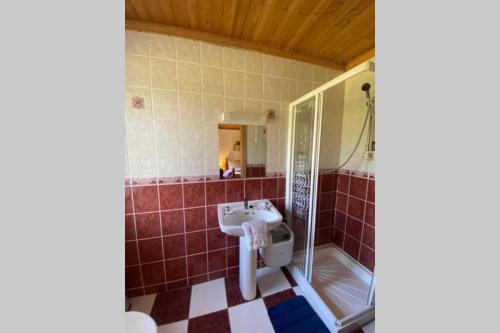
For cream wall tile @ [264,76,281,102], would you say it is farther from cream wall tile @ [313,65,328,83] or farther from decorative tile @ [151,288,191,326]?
decorative tile @ [151,288,191,326]

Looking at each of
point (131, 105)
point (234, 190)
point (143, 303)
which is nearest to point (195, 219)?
point (234, 190)

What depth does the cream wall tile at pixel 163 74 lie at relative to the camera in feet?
4.57

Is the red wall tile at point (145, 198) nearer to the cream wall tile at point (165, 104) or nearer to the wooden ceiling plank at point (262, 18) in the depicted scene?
the cream wall tile at point (165, 104)

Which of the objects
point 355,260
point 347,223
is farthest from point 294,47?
point 355,260

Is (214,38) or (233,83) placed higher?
(214,38)

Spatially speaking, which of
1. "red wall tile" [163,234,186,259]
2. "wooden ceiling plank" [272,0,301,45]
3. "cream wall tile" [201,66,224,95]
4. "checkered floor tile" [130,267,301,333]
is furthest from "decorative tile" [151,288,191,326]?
"wooden ceiling plank" [272,0,301,45]

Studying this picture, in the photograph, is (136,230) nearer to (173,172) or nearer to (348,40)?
(173,172)

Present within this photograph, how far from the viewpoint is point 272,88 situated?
5.55 ft

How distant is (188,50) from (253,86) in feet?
2.00

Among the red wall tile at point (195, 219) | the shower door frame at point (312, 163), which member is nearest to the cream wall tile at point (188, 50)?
the shower door frame at point (312, 163)

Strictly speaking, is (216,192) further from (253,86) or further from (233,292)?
(253,86)

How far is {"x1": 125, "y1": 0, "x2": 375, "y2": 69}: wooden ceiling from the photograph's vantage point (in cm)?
123

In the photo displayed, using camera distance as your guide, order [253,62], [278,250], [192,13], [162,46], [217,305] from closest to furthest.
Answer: [192,13] < [162,46] < [217,305] < [253,62] < [278,250]

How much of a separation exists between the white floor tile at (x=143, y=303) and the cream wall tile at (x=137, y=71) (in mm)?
1818
